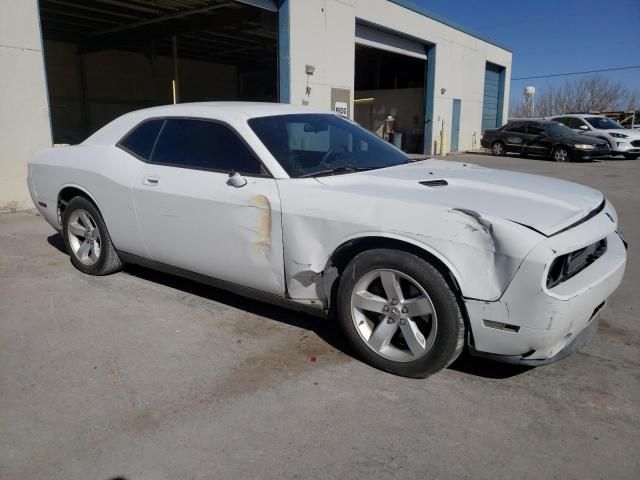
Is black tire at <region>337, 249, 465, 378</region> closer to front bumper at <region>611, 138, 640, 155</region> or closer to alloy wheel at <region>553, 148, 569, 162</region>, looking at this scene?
alloy wheel at <region>553, 148, 569, 162</region>

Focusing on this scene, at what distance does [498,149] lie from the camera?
2119 cm

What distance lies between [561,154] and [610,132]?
3109mm

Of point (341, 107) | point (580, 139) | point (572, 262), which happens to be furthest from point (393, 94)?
point (572, 262)

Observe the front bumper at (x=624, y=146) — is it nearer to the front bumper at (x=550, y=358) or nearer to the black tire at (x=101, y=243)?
Result: the front bumper at (x=550, y=358)

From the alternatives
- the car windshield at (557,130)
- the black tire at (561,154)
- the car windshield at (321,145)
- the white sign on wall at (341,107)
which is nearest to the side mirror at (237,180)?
the car windshield at (321,145)

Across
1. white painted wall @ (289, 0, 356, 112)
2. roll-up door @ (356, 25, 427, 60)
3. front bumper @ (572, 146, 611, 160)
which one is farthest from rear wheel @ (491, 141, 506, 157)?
white painted wall @ (289, 0, 356, 112)

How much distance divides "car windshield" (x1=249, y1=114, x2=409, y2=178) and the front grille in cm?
149

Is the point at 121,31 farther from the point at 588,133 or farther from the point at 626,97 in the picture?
the point at 626,97

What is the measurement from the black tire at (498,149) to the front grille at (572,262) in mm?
18995

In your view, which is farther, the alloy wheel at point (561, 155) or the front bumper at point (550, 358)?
the alloy wheel at point (561, 155)

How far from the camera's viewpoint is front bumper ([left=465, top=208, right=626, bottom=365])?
2.50m

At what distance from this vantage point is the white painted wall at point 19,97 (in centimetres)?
765

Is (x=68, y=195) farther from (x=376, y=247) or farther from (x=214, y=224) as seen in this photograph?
(x=376, y=247)

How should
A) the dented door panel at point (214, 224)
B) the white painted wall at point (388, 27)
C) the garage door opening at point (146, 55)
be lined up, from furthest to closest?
the garage door opening at point (146, 55)
the white painted wall at point (388, 27)
the dented door panel at point (214, 224)
